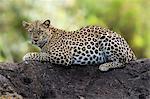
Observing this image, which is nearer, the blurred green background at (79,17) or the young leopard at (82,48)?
the young leopard at (82,48)

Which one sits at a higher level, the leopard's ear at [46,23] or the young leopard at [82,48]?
the leopard's ear at [46,23]

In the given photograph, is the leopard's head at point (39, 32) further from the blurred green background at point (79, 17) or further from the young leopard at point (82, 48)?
the blurred green background at point (79, 17)

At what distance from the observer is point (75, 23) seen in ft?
91.6

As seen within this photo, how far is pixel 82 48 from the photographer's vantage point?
13.8 m

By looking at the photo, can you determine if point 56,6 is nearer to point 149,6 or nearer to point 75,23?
point 75,23

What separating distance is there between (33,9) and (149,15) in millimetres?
5937

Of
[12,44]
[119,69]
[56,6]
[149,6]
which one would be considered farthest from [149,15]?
[119,69]

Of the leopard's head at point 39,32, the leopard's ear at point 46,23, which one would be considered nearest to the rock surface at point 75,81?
the leopard's head at point 39,32

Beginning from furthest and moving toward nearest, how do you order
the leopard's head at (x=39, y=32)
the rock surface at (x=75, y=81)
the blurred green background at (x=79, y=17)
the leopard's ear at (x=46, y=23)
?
1. the blurred green background at (x=79, y=17)
2. the leopard's ear at (x=46, y=23)
3. the leopard's head at (x=39, y=32)
4. the rock surface at (x=75, y=81)

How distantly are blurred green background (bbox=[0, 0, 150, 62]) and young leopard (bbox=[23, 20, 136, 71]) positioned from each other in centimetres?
1215

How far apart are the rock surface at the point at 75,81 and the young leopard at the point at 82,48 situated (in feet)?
0.58

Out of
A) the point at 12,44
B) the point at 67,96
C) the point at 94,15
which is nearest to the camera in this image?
the point at 67,96

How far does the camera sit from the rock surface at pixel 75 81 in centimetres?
1266

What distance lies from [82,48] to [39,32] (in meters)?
1.09
